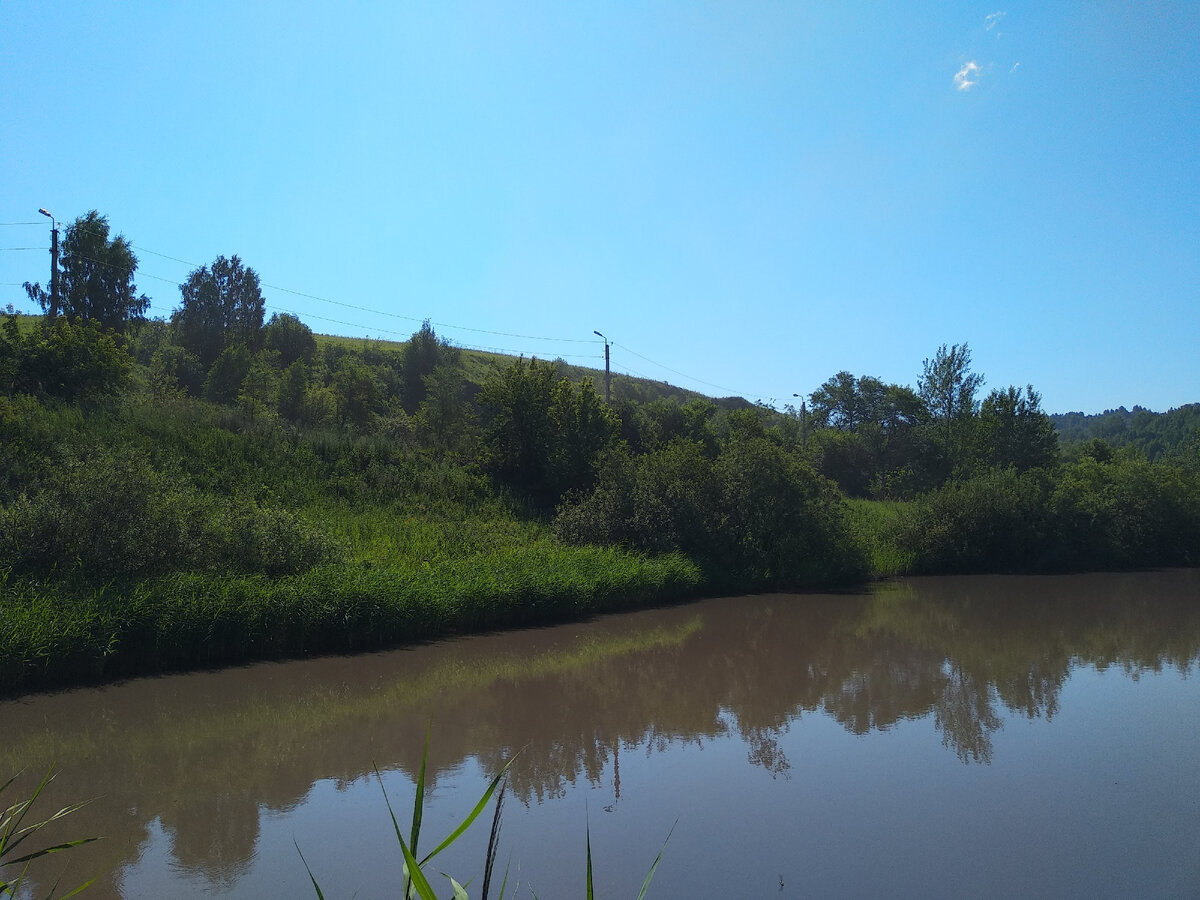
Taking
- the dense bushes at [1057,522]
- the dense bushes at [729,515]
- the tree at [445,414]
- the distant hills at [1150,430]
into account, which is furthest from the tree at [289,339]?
the distant hills at [1150,430]

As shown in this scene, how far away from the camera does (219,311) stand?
45.1 meters

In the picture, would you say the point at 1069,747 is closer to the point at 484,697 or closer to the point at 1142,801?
the point at 1142,801

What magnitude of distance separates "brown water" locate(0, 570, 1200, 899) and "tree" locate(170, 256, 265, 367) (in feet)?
114

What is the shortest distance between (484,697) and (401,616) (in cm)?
351

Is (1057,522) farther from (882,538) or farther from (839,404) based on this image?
(839,404)

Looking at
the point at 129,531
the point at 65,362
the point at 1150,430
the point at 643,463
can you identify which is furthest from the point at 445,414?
the point at 1150,430

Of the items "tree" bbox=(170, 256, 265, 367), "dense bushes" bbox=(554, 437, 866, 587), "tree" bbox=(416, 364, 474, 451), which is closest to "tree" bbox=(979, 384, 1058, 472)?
"dense bushes" bbox=(554, 437, 866, 587)

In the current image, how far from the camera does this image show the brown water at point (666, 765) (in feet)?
21.1

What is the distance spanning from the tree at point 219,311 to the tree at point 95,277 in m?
7.02

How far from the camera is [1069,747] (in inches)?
379

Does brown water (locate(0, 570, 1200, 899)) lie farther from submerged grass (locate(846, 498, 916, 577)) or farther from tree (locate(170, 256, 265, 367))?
tree (locate(170, 256, 265, 367))

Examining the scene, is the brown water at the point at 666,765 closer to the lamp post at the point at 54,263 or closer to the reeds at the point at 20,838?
the reeds at the point at 20,838

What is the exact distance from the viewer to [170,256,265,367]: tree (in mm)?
43656

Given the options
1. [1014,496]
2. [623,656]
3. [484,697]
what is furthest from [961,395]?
[484,697]
